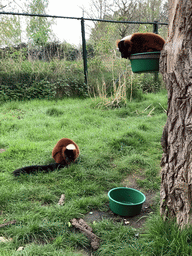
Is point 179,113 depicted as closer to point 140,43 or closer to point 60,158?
point 140,43

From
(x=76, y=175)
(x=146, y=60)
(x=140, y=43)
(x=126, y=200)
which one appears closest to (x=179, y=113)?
(x=146, y=60)

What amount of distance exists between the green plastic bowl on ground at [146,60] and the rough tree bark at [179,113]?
8.4 inches

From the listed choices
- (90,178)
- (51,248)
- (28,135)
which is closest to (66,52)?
(28,135)

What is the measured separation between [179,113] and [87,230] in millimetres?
1278

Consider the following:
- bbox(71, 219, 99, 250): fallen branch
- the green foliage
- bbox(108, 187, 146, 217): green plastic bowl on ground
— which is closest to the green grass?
bbox(71, 219, 99, 250): fallen branch

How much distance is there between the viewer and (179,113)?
164 cm

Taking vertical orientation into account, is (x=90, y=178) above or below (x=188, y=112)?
below

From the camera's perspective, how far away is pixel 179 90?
63.3 inches

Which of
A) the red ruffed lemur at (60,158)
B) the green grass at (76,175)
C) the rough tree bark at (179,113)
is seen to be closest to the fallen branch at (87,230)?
the green grass at (76,175)

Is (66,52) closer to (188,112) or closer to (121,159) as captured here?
(121,159)

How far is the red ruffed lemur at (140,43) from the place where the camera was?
1.96m

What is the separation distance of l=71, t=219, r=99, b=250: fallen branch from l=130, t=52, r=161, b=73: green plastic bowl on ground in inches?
62.0

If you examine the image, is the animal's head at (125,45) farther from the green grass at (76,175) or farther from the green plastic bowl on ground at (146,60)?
the green grass at (76,175)

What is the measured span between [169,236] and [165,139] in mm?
757
